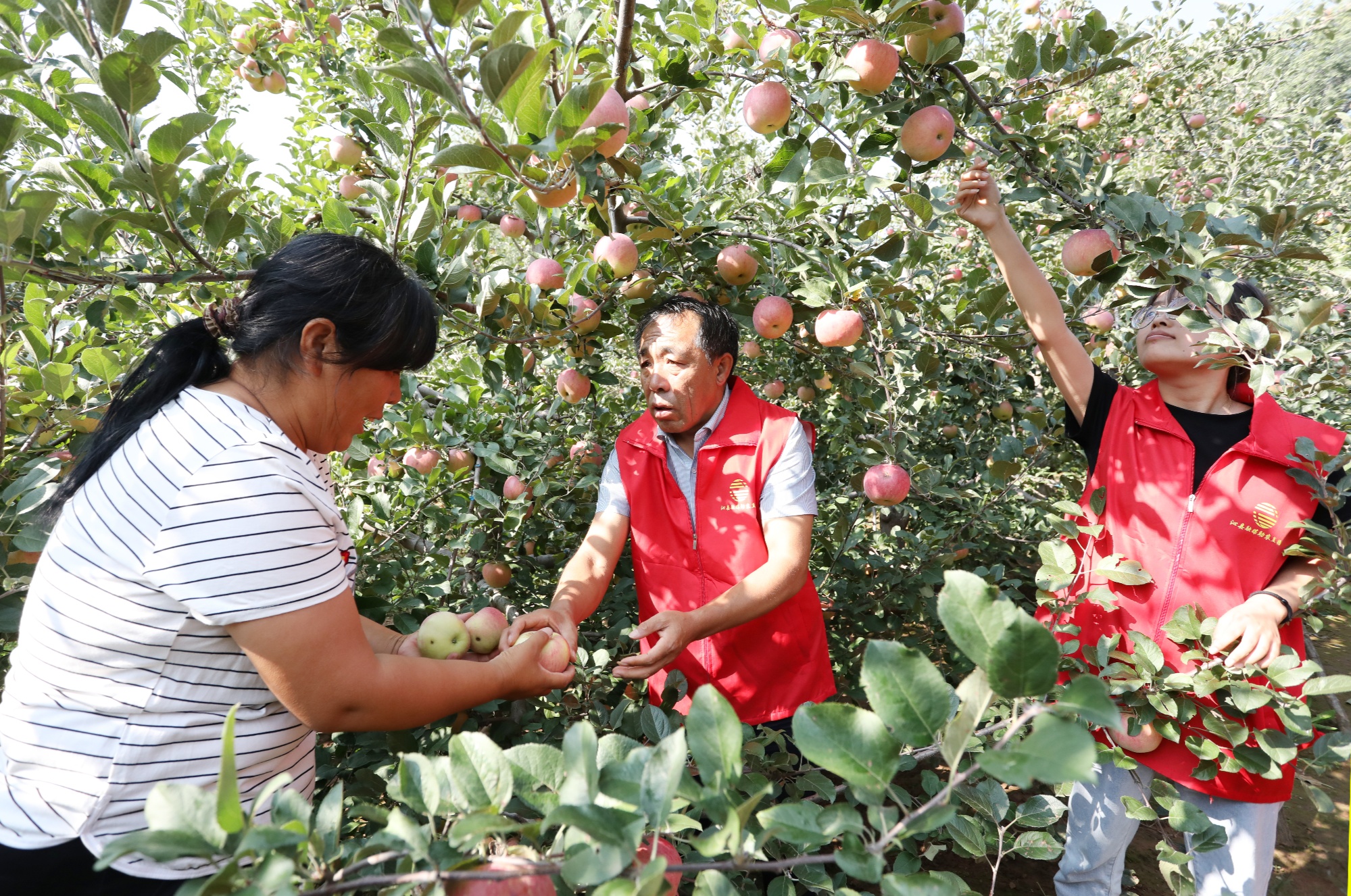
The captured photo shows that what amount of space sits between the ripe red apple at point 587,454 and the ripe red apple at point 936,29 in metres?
1.43

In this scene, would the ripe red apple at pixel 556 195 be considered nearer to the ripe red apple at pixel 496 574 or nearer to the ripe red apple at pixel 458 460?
the ripe red apple at pixel 458 460

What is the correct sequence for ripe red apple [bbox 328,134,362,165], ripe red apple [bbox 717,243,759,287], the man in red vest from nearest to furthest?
the man in red vest, ripe red apple [bbox 717,243,759,287], ripe red apple [bbox 328,134,362,165]

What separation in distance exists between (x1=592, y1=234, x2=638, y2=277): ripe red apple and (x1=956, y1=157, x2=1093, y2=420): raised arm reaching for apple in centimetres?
77

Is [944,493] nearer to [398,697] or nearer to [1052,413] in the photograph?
[1052,413]

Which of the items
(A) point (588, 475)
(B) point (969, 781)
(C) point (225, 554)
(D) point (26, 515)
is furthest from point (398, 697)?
(A) point (588, 475)

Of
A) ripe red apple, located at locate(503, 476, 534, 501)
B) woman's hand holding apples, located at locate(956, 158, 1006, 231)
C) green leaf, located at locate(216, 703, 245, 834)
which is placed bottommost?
ripe red apple, located at locate(503, 476, 534, 501)

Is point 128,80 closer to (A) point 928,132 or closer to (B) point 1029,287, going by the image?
(A) point 928,132

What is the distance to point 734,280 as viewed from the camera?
2.09 meters

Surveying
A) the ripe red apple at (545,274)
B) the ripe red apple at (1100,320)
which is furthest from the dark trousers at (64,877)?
the ripe red apple at (1100,320)

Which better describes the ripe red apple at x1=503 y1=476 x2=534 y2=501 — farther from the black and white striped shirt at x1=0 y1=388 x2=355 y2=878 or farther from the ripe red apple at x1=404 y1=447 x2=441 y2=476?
the black and white striped shirt at x1=0 y1=388 x2=355 y2=878

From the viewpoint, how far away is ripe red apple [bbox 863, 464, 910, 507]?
196 centimetres

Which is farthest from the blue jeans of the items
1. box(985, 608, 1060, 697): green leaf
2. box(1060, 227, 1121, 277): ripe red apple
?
box(985, 608, 1060, 697): green leaf

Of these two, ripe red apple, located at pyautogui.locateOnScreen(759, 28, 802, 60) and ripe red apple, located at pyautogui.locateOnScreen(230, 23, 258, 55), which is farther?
ripe red apple, located at pyautogui.locateOnScreen(230, 23, 258, 55)

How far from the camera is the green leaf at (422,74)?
0.95 m
